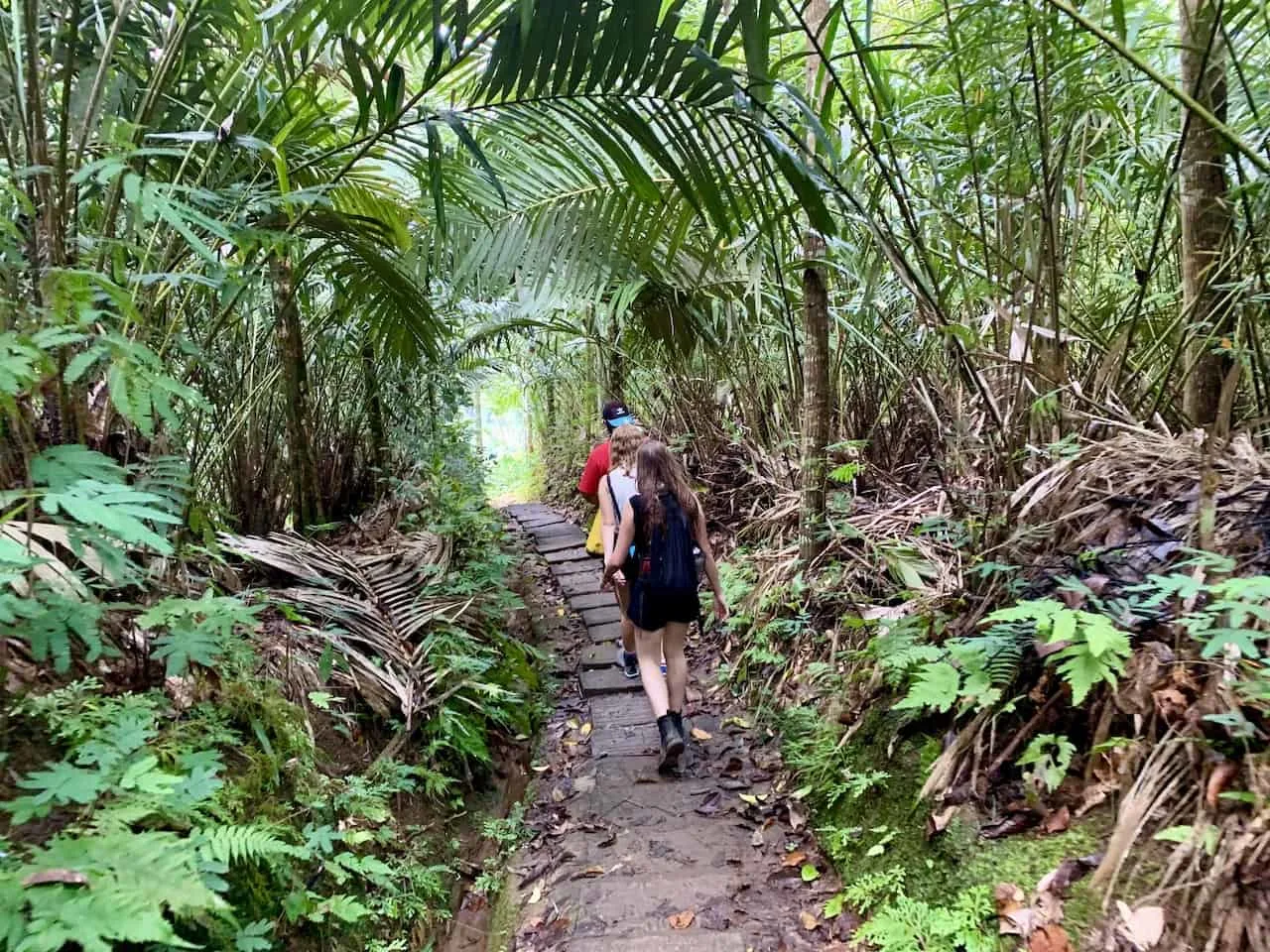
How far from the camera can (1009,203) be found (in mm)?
2215

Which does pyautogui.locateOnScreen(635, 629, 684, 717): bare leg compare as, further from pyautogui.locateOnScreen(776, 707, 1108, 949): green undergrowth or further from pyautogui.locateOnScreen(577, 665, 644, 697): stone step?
pyautogui.locateOnScreen(577, 665, 644, 697): stone step

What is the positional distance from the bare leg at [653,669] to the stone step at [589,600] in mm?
1818

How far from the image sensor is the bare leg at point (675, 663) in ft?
9.57

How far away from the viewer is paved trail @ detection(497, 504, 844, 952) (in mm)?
2004

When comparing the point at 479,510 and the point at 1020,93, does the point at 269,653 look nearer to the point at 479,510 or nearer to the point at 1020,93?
the point at 479,510

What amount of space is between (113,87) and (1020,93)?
8.36 ft

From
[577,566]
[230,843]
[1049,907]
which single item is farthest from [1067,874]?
[577,566]

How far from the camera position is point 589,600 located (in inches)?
195

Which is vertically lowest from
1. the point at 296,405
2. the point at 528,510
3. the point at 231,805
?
the point at 528,510

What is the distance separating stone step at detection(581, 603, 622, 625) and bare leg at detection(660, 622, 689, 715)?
151 cm

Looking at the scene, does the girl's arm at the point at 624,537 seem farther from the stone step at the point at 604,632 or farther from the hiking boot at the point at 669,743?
the stone step at the point at 604,632

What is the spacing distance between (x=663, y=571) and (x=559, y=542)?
12.0 ft

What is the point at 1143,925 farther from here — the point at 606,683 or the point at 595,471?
the point at 595,471

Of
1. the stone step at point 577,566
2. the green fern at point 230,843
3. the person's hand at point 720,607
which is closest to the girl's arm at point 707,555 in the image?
the person's hand at point 720,607
